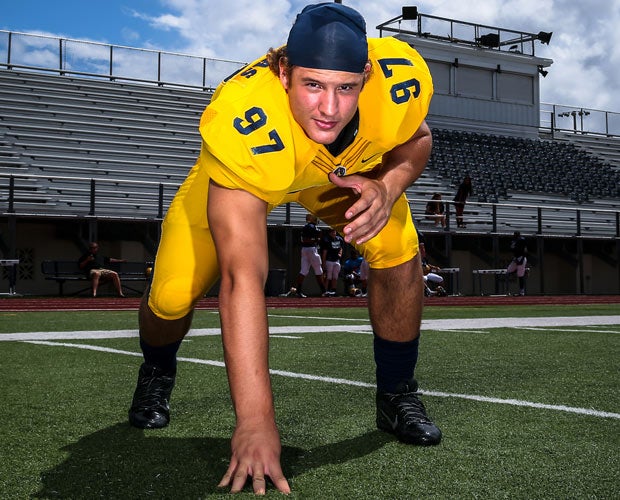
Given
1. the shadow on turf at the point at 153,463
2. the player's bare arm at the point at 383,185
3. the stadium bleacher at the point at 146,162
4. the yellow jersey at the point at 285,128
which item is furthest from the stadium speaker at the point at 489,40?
the shadow on turf at the point at 153,463

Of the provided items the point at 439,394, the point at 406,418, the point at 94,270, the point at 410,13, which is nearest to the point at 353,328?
the point at 439,394

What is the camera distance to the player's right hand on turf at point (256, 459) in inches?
82.7

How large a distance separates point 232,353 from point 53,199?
15722 mm

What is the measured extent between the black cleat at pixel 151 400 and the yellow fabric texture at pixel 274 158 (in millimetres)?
285

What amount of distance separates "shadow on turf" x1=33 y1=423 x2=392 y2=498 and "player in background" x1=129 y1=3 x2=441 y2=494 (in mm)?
154

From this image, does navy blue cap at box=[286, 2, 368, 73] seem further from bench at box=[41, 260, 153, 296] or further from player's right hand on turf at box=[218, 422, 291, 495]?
bench at box=[41, 260, 153, 296]

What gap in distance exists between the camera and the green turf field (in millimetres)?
2234

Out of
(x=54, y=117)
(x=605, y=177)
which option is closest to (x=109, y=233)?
(x=54, y=117)

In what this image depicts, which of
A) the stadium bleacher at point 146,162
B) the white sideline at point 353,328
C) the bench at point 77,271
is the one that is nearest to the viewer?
the white sideline at point 353,328

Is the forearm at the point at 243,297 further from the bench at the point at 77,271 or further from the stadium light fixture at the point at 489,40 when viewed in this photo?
A: the stadium light fixture at the point at 489,40

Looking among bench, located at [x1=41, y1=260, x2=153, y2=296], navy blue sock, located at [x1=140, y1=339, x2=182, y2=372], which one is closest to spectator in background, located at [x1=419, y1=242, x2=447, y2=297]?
bench, located at [x1=41, y1=260, x2=153, y2=296]

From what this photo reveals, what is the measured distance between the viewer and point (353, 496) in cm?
210

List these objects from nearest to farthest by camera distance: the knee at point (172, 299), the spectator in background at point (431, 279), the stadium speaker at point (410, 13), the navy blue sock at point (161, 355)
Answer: the knee at point (172, 299)
the navy blue sock at point (161, 355)
the spectator in background at point (431, 279)
the stadium speaker at point (410, 13)

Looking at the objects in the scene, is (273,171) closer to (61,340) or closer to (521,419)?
(521,419)
